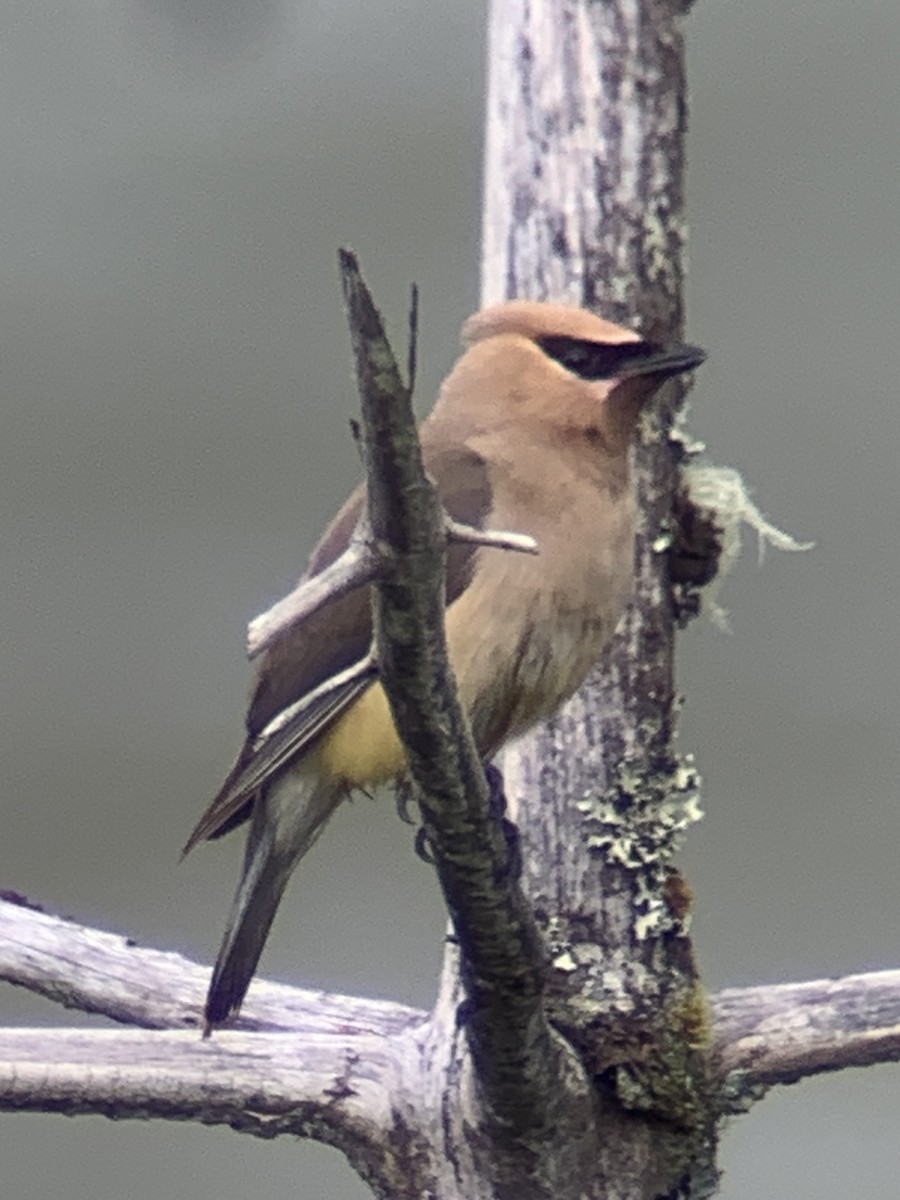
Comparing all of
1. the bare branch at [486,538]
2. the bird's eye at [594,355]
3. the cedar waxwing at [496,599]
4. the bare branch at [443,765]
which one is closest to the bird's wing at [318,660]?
the cedar waxwing at [496,599]

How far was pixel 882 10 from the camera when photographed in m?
3.21

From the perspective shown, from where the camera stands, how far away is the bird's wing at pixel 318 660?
95.9 inches

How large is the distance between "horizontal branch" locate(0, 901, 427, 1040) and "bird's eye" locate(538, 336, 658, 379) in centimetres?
70

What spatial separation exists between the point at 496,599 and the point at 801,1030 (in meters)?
0.53

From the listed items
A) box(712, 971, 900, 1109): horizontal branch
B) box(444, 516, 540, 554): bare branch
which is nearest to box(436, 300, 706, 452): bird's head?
box(712, 971, 900, 1109): horizontal branch

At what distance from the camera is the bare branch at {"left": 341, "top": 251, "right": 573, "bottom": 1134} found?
62.9 inches

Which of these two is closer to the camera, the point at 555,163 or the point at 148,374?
the point at 555,163

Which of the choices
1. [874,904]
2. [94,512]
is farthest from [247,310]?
[874,904]

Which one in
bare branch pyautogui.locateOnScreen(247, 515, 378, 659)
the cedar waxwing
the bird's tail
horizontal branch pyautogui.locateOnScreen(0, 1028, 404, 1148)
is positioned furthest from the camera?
the bird's tail

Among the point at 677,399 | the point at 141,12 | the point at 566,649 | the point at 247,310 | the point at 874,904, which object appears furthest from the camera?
the point at 874,904

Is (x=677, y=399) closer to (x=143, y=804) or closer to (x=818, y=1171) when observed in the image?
(x=143, y=804)

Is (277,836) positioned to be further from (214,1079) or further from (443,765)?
(443,765)

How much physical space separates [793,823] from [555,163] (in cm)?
140

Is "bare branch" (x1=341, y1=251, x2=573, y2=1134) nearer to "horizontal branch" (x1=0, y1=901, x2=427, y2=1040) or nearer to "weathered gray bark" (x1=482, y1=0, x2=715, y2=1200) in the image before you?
"weathered gray bark" (x1=482, y1=0, x2=715, y2=1200)
